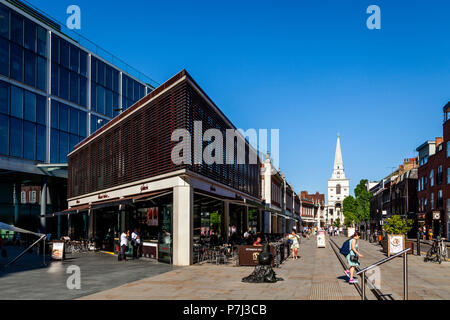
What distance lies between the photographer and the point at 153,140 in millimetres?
24219

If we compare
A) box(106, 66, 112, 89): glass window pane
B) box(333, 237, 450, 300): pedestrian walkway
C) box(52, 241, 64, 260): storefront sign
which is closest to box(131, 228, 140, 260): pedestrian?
box(52, 241, 64, 260): storefront sign

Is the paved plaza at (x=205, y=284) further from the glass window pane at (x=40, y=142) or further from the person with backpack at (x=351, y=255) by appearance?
the glass window pane at (x=40, y=142)

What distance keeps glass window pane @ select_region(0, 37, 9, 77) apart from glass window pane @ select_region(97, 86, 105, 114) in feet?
49.9

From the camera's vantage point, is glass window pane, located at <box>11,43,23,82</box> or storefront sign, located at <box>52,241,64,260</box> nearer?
storefront sign, located at <box>52,241,64,260</box>

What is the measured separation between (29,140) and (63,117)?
631cm

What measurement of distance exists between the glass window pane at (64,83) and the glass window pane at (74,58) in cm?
142

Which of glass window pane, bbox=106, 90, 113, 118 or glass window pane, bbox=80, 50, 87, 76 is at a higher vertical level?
glass window pane, bbox=80, 50, 87, 76

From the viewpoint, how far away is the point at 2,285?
14.0 metres

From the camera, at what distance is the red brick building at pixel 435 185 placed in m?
49.8

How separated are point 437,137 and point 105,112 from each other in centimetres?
4592

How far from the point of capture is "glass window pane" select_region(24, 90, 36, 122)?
44000 millimetres

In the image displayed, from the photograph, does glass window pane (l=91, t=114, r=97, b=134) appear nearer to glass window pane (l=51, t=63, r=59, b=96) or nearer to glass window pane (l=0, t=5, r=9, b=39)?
glass window pane (l=51, t=63, r=59, b=96)

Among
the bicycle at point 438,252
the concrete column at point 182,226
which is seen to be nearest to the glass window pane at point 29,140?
the concrete column at point 182,226
